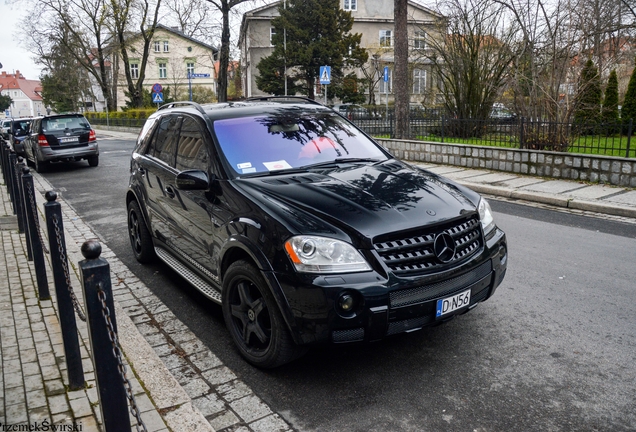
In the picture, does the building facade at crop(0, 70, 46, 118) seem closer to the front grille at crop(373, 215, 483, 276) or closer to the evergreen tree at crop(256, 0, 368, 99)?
the evergreen tree at crop(256, 0, 368, 99)

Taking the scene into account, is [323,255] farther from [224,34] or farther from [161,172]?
[224,34]

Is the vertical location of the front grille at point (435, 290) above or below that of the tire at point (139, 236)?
above

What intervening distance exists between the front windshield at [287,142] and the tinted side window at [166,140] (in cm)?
83

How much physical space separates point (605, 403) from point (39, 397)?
348 centimetres

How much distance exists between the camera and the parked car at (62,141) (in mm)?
17234

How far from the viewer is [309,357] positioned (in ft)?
13.5

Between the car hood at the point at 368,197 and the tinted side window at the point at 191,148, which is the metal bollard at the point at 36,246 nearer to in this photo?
the tinted side window at the point at 191,148

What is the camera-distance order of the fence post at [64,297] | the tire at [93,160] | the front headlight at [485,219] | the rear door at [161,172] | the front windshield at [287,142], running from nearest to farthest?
the fence post at [64,297] → the front headlight at [485,219] → the front windshield at [287,142] → the rear door at [161,172] → the tire at [93,160]

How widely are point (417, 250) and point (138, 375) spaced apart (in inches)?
80.1

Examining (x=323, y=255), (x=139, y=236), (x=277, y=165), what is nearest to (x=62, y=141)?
(x=139, y=236)

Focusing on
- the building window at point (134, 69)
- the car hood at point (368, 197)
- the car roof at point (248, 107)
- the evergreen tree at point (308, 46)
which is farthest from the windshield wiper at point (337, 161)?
the building window at point (134, 69)

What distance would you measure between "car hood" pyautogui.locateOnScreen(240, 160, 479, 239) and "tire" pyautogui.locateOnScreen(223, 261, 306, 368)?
522mm

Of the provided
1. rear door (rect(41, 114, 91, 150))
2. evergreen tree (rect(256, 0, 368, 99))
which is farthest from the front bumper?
evergreen tree (rect(256, 0, 368, 99))

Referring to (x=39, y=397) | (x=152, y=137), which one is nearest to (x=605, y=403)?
→ (x=39, y=397)
